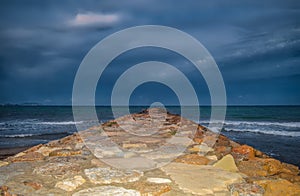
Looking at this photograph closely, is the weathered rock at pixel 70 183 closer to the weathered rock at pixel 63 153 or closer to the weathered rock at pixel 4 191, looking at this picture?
the weathered rock at pixel 4 191

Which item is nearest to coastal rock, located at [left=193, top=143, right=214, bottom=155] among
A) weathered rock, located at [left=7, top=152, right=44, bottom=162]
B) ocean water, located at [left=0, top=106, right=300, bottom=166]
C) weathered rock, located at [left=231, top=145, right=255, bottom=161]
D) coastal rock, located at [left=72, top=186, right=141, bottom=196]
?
weathered rock, located at [left=231, top=145, right=255, bottom=161]

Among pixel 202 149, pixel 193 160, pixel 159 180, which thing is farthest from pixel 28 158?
pixel 202 149

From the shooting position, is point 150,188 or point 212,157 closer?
point 150,188

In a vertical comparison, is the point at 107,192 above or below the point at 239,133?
above

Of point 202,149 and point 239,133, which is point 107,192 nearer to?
point 202,149

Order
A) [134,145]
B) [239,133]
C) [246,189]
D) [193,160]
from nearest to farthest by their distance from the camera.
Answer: [246,189], [193,160], [134,145], [239,133]

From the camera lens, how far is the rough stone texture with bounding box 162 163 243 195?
2.66 metres

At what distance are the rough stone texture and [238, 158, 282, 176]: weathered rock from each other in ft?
1.18

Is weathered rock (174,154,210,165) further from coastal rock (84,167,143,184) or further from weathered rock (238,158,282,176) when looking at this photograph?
coastal rock (84,167,143,184)

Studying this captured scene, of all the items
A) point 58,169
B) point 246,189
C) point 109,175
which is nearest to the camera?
point 246,189

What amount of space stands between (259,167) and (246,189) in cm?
117

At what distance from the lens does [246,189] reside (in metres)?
2.55

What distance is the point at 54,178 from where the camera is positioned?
2865 mm

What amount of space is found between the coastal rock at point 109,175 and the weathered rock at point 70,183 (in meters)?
0.13
